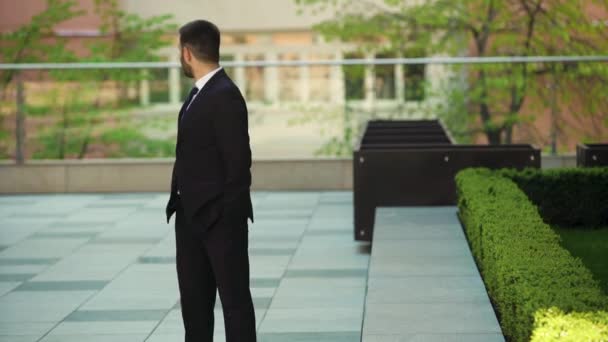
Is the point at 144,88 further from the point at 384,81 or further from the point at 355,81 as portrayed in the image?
the point at 384,81

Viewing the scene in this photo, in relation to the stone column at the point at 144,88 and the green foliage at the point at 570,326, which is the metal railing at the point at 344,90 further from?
the green foliage at the point at 570,326

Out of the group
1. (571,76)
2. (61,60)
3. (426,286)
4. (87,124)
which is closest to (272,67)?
(87,124)

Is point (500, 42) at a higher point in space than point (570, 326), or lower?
lower

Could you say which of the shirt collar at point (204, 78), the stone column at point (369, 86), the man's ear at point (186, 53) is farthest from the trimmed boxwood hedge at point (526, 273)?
the stone column at point (369, 86)

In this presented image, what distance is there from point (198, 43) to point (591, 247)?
4.26 meters

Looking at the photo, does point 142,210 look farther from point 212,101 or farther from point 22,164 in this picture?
point 212,101

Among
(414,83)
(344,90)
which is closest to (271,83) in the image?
(344,90)

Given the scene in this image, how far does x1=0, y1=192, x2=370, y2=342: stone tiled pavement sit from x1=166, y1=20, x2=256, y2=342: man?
70.5 inches

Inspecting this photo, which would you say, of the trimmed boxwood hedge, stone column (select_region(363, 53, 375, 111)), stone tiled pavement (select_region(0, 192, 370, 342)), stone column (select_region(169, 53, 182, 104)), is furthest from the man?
stone column (select_region(169, 53, 182, 104))

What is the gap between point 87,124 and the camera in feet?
55.5

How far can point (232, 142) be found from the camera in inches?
213

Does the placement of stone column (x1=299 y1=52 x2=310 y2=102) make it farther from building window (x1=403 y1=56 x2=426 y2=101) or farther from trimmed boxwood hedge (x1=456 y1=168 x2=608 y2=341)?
trimmed boxwood hedge (x1=456 y1=168 x2=608 y2=341)

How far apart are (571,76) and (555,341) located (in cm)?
1287

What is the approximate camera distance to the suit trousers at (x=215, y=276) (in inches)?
217
